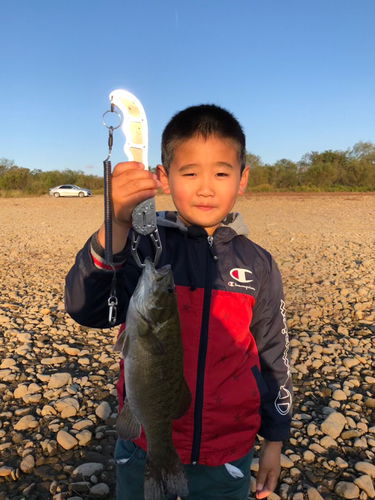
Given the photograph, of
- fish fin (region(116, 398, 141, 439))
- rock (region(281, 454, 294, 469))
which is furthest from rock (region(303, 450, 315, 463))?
fish fin (region(116, 398, 141, 439))

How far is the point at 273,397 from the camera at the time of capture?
96.1 inches

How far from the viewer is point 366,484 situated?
9.70 feet

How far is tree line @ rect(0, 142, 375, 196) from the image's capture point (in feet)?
129

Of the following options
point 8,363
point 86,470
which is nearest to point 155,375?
point 86,470

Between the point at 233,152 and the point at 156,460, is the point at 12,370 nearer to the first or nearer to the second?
the point at 156,460

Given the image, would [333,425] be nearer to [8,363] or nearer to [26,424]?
[26,424]

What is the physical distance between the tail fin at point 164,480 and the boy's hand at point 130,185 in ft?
3.94

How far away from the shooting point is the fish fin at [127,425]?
1.93 meters

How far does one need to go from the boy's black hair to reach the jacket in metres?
0.40

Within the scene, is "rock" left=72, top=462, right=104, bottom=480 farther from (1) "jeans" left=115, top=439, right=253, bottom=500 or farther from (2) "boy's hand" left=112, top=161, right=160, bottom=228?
(2) "boy's hand" left=112, top=161, right=160, bottom=228

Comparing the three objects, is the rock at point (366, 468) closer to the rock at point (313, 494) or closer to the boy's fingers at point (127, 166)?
the rock at point (313, 494)

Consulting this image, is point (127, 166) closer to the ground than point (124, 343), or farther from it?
farther from it

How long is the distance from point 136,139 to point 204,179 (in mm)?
567

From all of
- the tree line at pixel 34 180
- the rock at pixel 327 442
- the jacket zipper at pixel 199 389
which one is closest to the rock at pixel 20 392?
the jacket zipper at pixel 199 389
